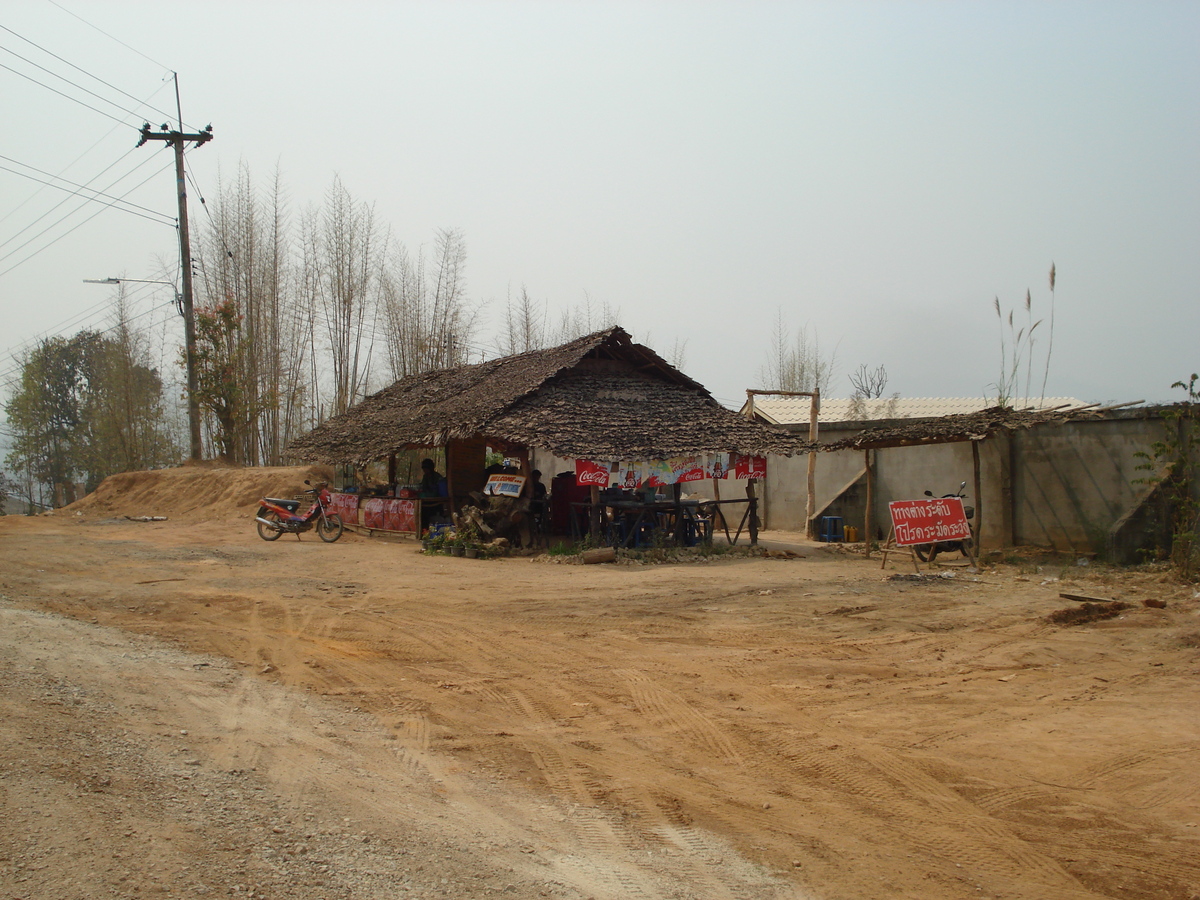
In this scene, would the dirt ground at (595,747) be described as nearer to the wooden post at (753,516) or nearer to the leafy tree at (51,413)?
the wooden post at (753,516)

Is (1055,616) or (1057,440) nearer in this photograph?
(1055,616)

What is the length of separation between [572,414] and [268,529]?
690cm

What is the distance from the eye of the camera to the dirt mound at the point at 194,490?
76.6 feet

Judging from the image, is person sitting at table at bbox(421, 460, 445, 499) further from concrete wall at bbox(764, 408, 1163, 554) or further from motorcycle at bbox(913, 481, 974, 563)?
motorcycle at bbox(913, 481, 974, 563)

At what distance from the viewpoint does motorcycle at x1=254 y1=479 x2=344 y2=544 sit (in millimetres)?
16688

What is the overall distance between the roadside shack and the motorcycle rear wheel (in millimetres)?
2030

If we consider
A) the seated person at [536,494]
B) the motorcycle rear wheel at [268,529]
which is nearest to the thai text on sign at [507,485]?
the seated person at [536,494]

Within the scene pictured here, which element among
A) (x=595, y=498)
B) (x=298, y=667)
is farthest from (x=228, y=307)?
(x=298, y=667)

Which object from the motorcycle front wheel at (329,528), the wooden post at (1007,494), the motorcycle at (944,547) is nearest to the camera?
→ the motorcycle at (944,547)

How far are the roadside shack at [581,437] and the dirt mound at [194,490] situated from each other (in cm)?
256

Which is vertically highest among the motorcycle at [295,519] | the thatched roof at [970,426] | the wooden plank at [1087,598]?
the thatched roof at [970,426]

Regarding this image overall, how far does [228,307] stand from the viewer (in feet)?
83.0

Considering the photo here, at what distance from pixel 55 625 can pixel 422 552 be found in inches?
320

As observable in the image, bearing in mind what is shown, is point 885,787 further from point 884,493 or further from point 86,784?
point 884,493
